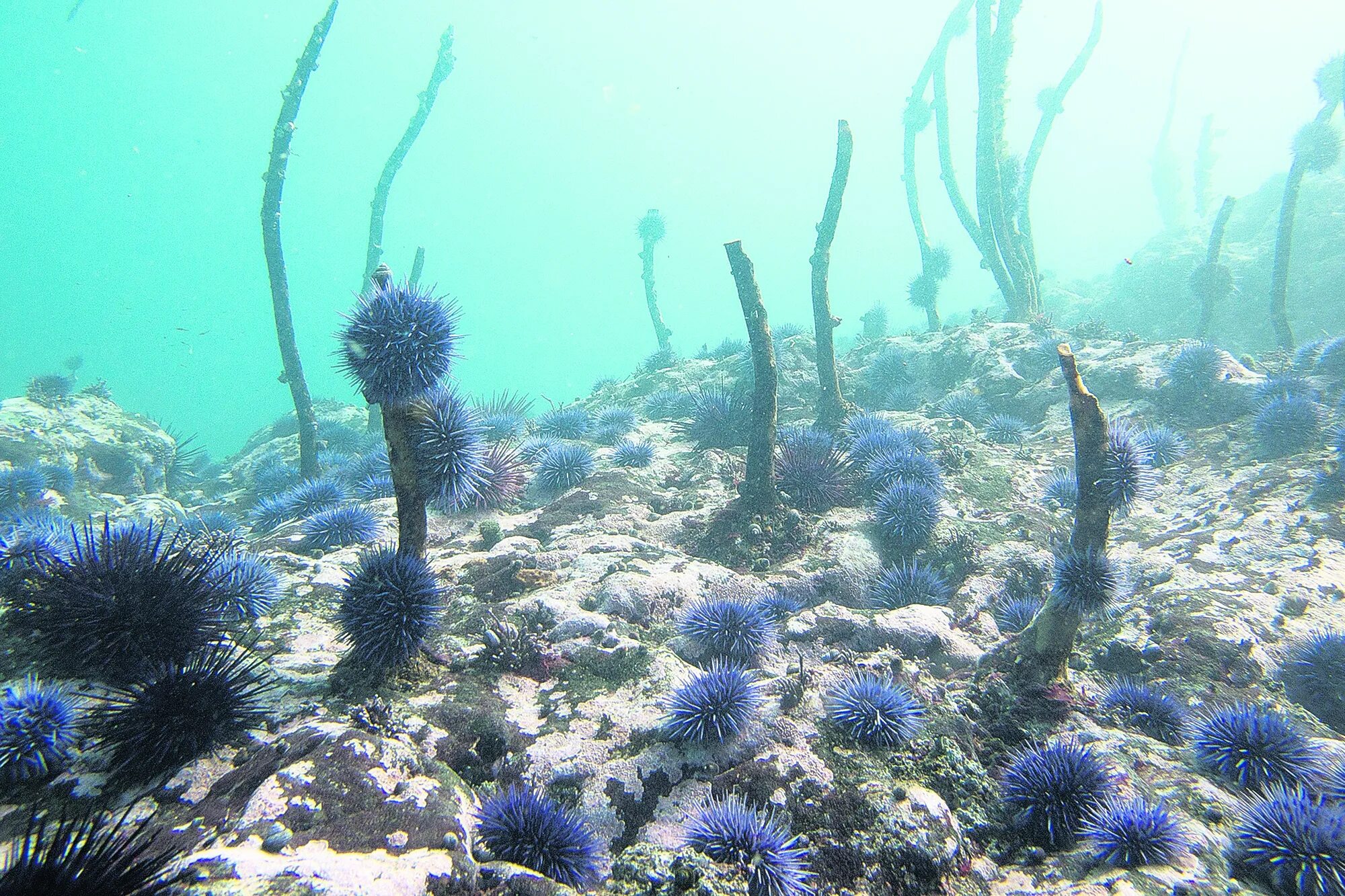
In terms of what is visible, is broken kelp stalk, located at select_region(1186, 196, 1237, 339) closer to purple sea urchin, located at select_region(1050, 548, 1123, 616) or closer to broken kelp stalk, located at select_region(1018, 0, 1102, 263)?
broken kelp stalk, located at select_region(1018, 0, 1102, 263)

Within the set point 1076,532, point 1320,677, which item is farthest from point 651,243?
point 1320,677

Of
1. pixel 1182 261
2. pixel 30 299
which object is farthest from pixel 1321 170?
pixel 30 299

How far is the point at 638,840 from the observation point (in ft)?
12.1

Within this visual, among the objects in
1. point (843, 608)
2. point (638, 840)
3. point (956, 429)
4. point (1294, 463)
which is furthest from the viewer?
point (956, 429)

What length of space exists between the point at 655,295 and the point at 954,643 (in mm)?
21772

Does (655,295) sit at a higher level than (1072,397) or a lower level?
higher

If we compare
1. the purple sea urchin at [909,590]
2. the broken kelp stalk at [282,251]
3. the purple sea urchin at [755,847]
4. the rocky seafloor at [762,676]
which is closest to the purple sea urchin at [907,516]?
the rocky seafloor at [762,676]

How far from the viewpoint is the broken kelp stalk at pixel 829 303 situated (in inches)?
443

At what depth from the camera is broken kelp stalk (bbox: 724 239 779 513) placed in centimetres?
766

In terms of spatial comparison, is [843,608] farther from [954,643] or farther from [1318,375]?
[1318,375]

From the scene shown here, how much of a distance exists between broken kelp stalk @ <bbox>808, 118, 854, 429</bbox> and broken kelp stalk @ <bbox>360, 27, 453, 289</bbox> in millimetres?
13579

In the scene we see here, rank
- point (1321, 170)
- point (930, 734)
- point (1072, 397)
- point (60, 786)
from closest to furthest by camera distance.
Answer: point (60, 786) < point (930, 734) < point (1072, 397) < point (1321, 170)

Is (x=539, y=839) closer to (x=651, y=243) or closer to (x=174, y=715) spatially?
(x=174, y=715)

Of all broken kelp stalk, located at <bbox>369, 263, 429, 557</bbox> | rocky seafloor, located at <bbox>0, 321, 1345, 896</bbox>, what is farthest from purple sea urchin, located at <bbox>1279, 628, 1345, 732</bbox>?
broken kelp stalk, located at <bbox>369, 263, 429, 557</bbox>
